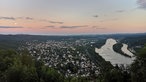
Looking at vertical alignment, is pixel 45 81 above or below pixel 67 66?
above

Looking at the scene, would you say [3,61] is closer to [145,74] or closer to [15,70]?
[15,70]

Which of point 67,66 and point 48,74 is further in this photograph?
point 67,66

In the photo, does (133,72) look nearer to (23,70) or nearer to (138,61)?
(138,61)

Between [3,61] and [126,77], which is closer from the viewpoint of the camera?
[126,77]

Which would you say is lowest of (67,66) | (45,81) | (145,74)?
(67,66)

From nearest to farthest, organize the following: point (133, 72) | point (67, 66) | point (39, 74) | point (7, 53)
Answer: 1. point (133, 72)
2. point (39, 74)
3. point (7, 53)
4. point (67, 66)

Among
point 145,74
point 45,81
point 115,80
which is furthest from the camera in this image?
point 45,81

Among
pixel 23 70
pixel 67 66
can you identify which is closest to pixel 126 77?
pixel 23 70

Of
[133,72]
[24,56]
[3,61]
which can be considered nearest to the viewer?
[133,72]

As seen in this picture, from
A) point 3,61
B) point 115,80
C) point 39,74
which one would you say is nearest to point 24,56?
point 3,61
